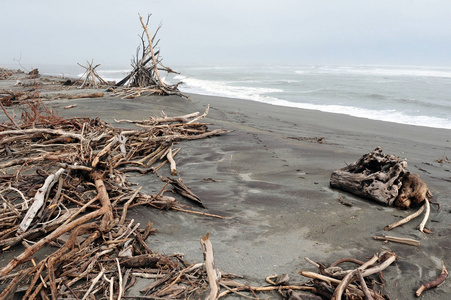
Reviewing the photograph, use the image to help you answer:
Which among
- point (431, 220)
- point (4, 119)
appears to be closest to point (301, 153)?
point (431, 220)

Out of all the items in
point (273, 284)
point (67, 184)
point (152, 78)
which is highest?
point (152, 78)

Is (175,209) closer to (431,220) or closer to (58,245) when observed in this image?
(58,245)

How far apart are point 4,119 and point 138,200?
4995mm

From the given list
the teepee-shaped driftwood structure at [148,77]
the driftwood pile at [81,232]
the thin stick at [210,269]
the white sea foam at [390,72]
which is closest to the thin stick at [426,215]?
the driftwood pile at [81,232]

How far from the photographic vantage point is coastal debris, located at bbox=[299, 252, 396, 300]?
1843 millimetres

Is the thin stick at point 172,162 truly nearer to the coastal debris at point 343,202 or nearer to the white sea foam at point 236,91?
the coastal debris at point 343,202

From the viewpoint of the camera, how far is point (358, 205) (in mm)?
3287

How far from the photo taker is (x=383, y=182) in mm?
3363

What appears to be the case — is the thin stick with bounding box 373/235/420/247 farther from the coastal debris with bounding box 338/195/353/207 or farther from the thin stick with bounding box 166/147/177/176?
the thin stick with bounding box 166/147/177/176

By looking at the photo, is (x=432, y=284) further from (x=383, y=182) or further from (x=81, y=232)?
(x=81, y=232)

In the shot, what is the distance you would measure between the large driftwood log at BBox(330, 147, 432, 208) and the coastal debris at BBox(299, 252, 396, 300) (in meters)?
1.24

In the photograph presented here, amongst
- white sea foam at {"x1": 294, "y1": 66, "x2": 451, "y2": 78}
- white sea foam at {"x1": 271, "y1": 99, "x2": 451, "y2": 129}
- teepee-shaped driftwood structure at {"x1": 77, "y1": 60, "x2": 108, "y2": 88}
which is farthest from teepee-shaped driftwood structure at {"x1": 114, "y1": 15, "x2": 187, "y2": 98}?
white sea foam at {"x1": 294, "y1": 66, "x2": 451, "y2": 78}

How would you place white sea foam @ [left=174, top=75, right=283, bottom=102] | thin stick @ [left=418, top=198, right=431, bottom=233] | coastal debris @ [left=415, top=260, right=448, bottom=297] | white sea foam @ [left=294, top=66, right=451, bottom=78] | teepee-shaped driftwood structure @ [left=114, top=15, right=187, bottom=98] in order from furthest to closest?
white sea foam @ [left=294, top=66, right=451, bottom=78]
white sea foam @ [left=174, top=75, right=283, bottom=102]
teepee-shaped driftwood structure @ [left=114, top=15, right=187, bottom=98]
thin stick @ [left=418, top=198, right=431, bottom=233]
coastal debris @ [left=415, top=260, right=448, bottom=297]

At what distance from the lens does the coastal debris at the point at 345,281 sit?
72.6 inches
